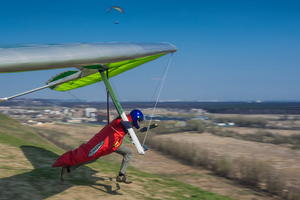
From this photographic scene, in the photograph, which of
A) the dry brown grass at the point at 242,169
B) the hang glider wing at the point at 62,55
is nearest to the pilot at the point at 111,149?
the hang glider wing at the point at 62,55

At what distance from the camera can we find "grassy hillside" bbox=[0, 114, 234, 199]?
559 centimetres

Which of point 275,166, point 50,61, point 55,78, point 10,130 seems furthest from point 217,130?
point 50,61

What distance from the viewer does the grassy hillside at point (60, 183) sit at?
5.59m

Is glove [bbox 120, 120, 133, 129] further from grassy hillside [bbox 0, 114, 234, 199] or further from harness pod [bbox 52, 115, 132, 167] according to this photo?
grassy hillside [bbox 0, 114, 234, 199]

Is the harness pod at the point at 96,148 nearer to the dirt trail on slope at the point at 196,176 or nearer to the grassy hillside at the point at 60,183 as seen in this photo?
the grassy hillside at the point at 60,183

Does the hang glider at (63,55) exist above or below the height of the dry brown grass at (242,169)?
above

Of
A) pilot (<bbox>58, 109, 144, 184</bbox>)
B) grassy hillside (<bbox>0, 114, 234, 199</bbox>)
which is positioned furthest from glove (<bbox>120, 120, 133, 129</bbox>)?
grassy hillside (<bbox>0, 114, 234, 199</bbox>)

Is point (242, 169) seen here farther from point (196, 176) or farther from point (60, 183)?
point (60, 183)

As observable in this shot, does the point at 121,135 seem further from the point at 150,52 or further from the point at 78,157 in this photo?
the point at 150,52

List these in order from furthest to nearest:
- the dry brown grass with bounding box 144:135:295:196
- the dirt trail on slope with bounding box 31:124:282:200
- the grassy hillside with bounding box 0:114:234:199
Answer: the dry brown grass with bounding box 144:135:295:196
the dirt trail on slope with bounding box 31:124:282:200
the grassy hillside with bounding box 0:114:234:199

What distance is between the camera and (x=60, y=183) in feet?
20.3

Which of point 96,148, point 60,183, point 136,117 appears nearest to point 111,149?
point 96,148

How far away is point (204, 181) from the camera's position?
1095 cm

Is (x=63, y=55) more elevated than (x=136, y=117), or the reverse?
(x=63, y=55)
